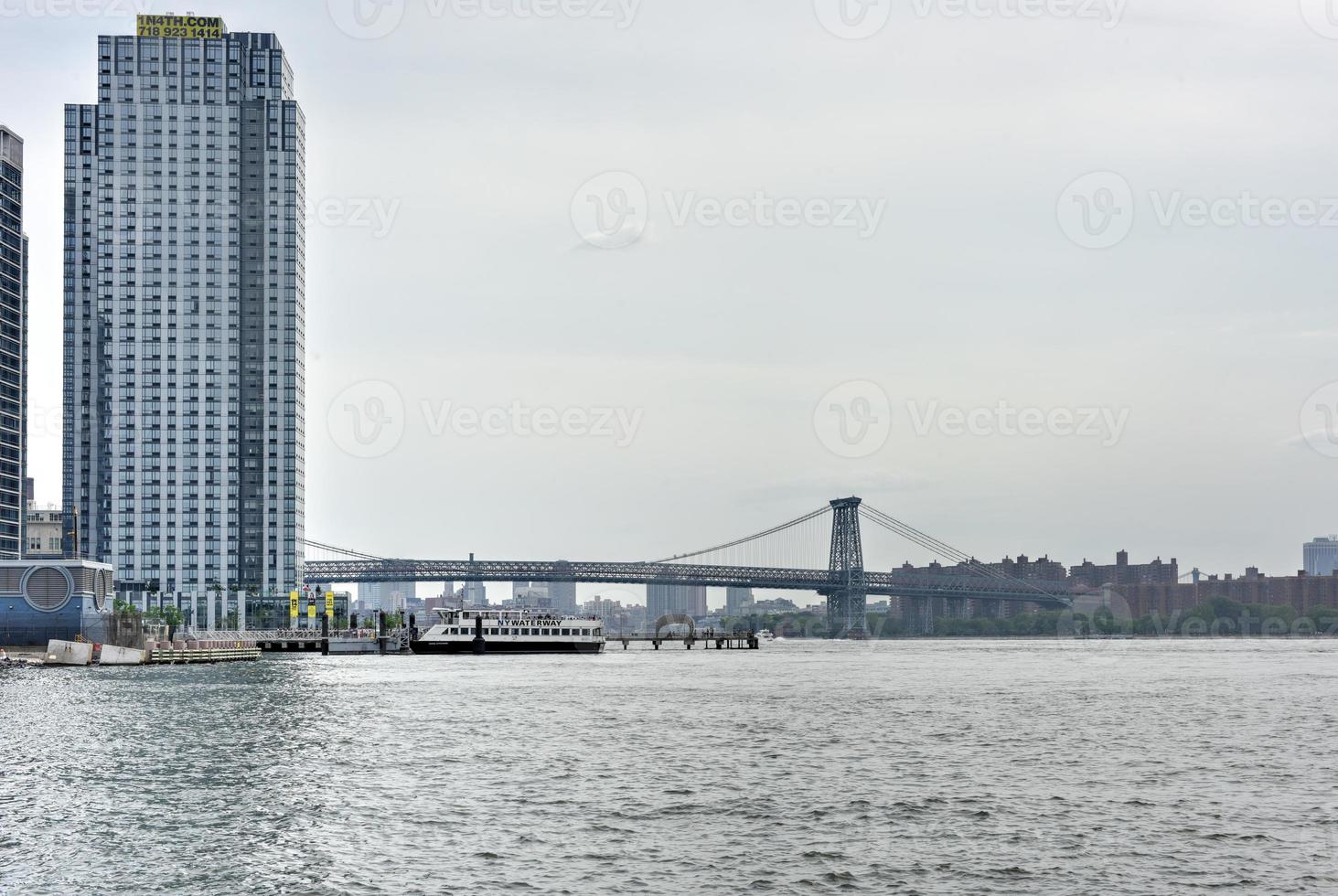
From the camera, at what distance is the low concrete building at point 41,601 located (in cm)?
17575

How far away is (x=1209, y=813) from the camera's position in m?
47.2

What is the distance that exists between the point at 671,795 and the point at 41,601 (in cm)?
14486

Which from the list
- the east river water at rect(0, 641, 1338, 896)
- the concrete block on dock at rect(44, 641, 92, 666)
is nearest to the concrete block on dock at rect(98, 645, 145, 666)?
the concrete block on dock at rect(44, 641, 92, 666)

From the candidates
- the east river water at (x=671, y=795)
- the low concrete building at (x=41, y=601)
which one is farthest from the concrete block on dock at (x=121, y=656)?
the east river water at (x=671, y=795)

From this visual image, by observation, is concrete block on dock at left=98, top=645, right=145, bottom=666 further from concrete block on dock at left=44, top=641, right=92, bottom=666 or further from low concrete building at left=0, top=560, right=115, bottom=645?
low concrete building at left=0, top=560, right=115, bottom=645

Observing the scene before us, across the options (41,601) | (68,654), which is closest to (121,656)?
(68,654)

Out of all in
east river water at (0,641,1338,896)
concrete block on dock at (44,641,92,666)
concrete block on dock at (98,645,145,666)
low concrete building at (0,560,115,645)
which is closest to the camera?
east river water at (0,641,1338,896)

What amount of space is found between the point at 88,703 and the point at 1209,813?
7416cm

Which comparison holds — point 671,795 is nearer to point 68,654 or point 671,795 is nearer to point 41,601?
point 68,654

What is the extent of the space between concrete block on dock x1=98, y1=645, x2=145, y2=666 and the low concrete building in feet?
24.6

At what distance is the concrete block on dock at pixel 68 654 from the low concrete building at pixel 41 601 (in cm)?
1055

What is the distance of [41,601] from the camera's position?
579 feet

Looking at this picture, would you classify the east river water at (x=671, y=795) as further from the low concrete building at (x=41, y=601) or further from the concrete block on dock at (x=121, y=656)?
the low concrete building at (x=41, y=601)

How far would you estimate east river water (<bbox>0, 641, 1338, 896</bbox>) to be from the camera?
126ft
